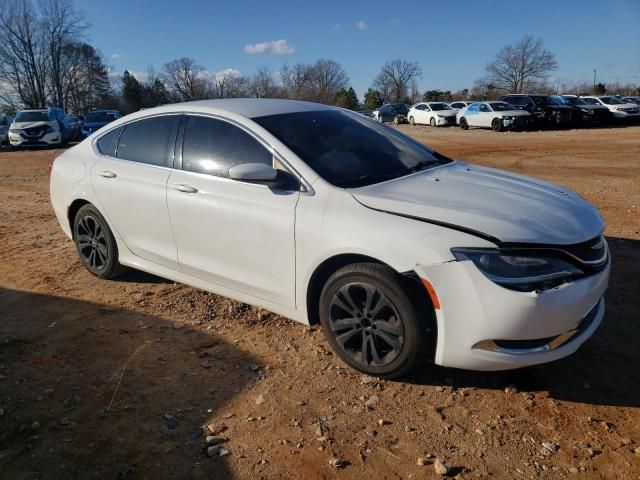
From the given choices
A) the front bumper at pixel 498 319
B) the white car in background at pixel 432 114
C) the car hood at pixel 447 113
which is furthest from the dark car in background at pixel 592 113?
the front bumper at pixel 498 319

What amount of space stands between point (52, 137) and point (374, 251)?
21892 millimetres

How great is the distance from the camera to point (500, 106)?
25.7 metres

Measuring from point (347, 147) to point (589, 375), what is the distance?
218 cm

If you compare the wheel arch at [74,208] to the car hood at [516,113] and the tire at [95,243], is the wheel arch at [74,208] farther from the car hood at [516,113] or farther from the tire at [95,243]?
the car hood at [516,113]

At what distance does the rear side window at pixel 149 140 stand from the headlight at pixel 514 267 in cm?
254

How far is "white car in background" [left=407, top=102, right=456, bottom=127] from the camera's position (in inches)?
1195

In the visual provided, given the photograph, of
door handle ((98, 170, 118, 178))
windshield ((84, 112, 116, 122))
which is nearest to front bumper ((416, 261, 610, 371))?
door handle ((98, 170, 118, 178))

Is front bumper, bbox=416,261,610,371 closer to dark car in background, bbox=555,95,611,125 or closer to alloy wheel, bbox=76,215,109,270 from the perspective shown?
alloy wheel, bbox=76,215,109,270

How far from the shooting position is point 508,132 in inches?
959

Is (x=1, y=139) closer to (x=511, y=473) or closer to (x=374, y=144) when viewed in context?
(x=374, y=144)

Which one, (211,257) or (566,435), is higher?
(211,257)

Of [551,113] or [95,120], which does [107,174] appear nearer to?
[95,120]

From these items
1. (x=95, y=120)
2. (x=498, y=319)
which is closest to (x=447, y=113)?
(x=95, y=120)

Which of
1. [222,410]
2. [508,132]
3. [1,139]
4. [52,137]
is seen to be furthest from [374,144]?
[1,139]
